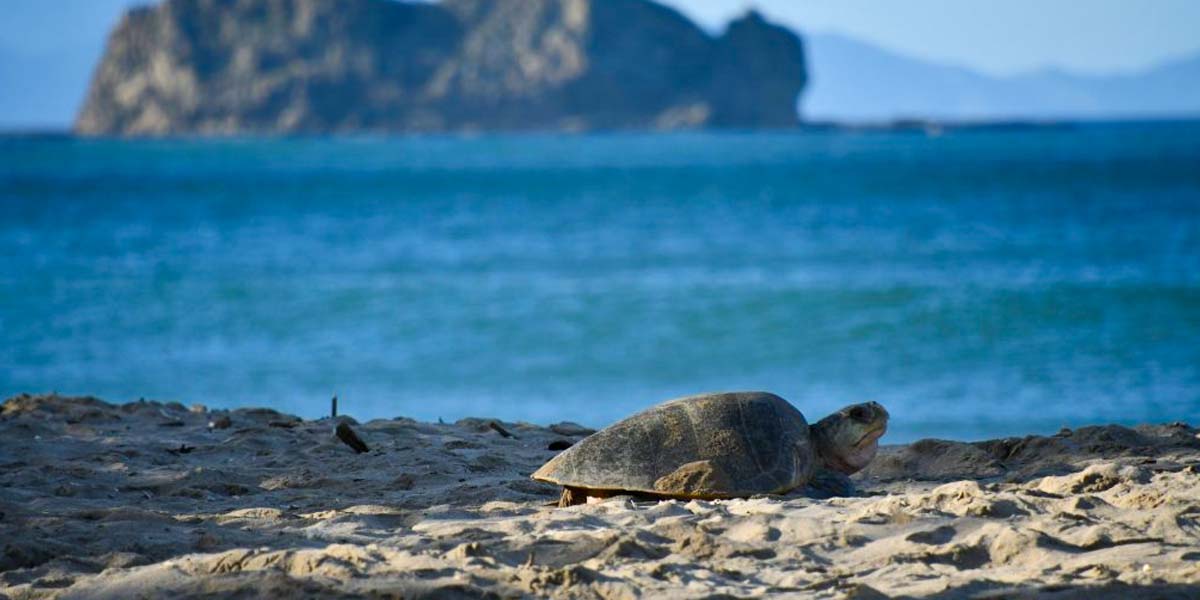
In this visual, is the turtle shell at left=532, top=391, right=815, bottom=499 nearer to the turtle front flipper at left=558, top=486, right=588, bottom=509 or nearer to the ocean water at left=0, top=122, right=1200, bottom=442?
the turtle front flipper at left=558, top=486, right=588, bottom=509

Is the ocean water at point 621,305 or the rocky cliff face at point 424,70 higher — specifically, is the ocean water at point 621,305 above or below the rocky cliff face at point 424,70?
below

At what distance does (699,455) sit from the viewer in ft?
18.6

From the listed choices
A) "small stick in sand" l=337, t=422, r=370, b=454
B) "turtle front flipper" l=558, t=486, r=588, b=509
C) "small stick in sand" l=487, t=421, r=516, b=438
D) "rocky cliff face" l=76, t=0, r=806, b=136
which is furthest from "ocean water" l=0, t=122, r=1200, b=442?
"rocky cliff face" l=76, t=0, r=806, b=136

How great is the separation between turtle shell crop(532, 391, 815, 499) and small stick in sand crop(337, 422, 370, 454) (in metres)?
1.46

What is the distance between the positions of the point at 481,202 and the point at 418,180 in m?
17.7

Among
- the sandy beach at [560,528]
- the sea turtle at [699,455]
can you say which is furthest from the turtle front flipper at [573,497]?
the sandy beach at [560,528]

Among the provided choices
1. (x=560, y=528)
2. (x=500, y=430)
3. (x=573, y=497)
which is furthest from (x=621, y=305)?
(x=560, y=528)

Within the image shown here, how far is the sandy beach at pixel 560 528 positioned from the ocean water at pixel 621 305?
6096 mm

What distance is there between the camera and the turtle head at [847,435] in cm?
607

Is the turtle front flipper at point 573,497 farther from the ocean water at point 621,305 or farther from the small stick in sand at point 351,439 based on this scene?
the ocean water at point 621,305

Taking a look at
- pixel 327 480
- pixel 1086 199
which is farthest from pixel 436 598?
pixel 1086 199

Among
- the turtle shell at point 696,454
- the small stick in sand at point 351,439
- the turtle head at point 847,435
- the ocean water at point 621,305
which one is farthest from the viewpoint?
the ocean water at point 621,305

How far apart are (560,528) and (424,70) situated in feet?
556

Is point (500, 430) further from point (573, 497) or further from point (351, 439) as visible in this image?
point (573, 497)
